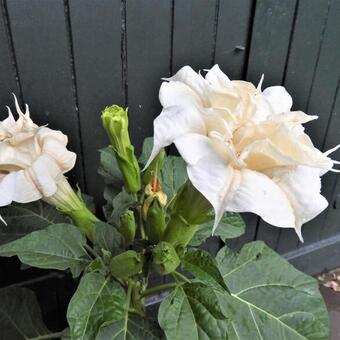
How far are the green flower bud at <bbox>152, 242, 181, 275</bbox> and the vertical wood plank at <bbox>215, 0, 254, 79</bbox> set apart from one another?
64 centimetres

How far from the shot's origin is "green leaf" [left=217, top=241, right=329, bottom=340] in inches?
34.9

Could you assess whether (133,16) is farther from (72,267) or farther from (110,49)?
(72,267)

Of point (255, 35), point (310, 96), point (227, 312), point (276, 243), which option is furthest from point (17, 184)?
point (276, 243)

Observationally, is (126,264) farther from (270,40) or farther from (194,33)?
(270,40)

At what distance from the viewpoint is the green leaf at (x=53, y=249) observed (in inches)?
30.2

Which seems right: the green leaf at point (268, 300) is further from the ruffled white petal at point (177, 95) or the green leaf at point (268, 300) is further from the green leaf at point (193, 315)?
the ruffled white petal at point (177, 95)

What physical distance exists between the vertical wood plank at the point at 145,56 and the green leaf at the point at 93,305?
1.74 ft

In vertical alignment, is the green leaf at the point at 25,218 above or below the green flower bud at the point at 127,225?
below

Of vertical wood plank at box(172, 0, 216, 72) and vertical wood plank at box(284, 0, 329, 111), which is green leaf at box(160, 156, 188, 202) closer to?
vertical wood plank at box(172, 0, 216, 72)

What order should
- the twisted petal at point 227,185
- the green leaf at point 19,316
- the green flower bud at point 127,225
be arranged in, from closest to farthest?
the twisted petal at point 227,185 < the green flower bud at point 127,225 < the green leaf at point 19,316

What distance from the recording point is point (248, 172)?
0.60 meters

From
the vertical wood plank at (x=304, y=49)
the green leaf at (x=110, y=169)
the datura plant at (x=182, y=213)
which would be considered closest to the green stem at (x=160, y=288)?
the datura plant at (x=182, y=213)

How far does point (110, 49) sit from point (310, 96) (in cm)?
67

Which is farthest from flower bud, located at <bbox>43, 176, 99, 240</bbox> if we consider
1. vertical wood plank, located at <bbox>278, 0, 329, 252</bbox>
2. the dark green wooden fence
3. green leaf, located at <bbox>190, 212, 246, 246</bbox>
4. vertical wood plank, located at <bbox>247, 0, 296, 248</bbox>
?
vertical wood plank, located at <bbox>278, 0, 329, 252</bbox>
